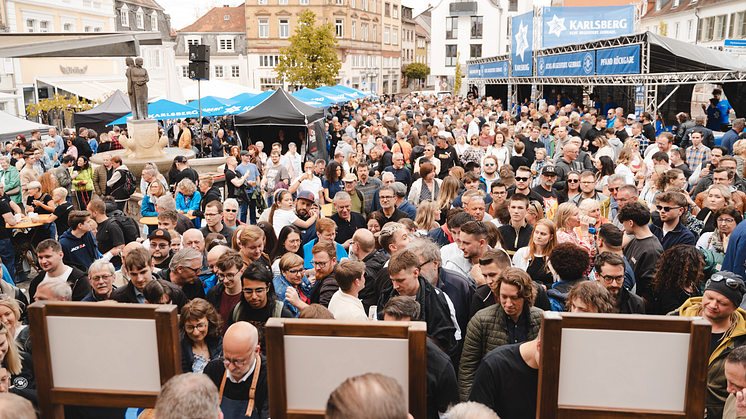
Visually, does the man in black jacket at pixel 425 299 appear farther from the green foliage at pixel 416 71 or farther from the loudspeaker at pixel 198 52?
the green foliage at pixel 416 71

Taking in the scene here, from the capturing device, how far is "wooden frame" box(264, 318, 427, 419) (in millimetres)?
1995

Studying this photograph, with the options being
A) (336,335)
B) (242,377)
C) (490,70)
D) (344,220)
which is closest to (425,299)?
(242,377)

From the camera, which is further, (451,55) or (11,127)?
(451,55)

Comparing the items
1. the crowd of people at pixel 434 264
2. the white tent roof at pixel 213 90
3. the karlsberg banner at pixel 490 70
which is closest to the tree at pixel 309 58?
the karlsberg banner at pixel 490 70

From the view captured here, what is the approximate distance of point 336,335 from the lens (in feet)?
6.62

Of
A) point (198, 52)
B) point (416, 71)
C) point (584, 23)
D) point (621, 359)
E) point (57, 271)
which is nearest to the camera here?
point (621, 359)

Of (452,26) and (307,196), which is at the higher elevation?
(452,26)

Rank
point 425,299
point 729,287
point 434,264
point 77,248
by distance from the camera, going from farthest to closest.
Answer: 1. point 77,248
2. point 434,264
3. point 425,299
4. point 729,287

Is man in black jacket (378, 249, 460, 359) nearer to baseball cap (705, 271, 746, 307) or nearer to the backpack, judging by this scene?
baseball cap (705, 271, 746, 307)

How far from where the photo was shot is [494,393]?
2.90 m

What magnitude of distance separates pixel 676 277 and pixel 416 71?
78.9m

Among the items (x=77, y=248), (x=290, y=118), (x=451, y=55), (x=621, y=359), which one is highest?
(x=451, y=55)

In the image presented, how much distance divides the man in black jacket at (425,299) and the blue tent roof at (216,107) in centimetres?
1462

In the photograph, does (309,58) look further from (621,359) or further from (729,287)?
(621,359)
